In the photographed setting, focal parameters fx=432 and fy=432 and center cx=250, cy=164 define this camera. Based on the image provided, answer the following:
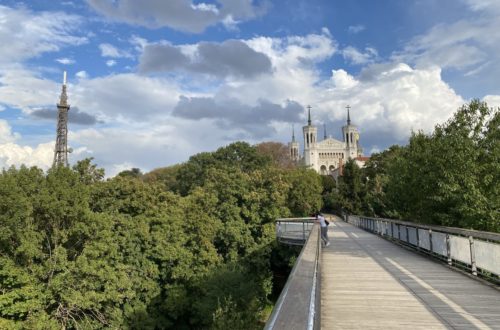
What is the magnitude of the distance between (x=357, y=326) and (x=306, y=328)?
3321 millimetres

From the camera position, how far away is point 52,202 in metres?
21.1

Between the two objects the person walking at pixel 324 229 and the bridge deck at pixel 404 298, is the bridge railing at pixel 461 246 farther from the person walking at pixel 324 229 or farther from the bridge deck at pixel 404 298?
the person walking at pixel 324 229

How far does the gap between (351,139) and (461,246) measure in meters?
152

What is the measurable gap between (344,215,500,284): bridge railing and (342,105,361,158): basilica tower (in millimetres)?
143009

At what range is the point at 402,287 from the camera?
27.0 ft

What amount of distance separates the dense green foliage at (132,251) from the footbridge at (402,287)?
5.07 m

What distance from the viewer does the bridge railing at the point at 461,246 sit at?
8.66 metres

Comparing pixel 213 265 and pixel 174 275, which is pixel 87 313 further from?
pixel 213 265

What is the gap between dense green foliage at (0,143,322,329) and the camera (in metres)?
20.1

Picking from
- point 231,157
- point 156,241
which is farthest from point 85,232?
point 231,157

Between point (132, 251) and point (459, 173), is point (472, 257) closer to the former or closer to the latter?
point (459, 173)

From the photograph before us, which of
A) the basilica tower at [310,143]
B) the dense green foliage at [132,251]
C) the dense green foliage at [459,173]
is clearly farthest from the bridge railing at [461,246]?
A: the basilica tower at [310,143]

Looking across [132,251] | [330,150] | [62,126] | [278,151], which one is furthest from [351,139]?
[132,251]

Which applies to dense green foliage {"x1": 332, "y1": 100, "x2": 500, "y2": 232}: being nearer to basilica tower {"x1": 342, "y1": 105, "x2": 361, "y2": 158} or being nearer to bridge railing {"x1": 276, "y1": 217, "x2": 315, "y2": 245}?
bridge railing {"x1": 276, "y1": 217, "x2": 315, "y2": 245}
